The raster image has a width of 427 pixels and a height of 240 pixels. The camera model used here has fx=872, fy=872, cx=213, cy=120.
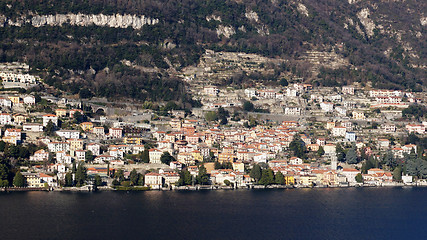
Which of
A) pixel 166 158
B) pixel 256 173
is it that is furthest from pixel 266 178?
pixel 166 158

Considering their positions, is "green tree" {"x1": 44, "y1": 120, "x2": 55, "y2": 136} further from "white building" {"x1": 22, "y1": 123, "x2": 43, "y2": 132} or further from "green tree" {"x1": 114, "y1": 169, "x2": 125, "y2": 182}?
"green tree" {"x1": 114, "y1": 169, "x2": 125, "y2": 182}

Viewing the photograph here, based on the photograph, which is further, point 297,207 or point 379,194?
point 379,194

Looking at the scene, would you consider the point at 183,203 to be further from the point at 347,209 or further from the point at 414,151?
the point at 414,151

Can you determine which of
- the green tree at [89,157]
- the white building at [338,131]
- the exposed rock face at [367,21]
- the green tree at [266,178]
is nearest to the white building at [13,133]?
the green tree at [89,157]

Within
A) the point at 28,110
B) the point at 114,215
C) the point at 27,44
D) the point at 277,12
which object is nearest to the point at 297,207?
the point at 114,215

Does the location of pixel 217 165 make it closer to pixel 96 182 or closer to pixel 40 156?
pixel 96 182

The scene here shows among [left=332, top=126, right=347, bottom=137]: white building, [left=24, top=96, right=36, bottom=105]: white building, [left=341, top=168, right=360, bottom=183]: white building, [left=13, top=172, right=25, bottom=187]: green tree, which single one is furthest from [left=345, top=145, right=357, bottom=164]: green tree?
[left=24, top=96, right=36, bottom=105]: white building
